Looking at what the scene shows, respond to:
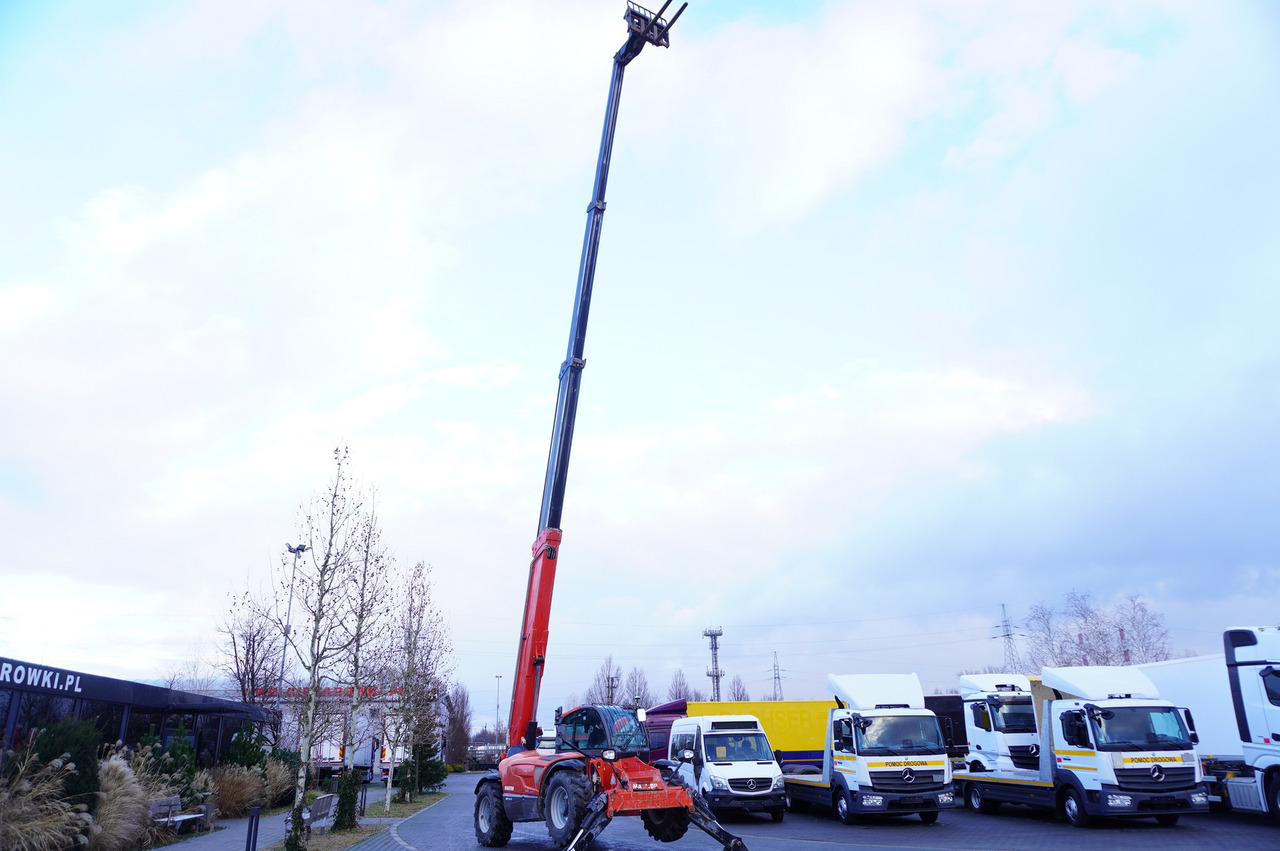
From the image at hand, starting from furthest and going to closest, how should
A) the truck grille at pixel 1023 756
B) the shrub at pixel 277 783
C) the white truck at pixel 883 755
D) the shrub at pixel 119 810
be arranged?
1. the shrub at pixel 277 783
2. the truck grille at pixel 1023 756
3. the white truck at pixel 883 755
4. the shrub at pixel 119 810

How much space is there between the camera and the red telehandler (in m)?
12.5

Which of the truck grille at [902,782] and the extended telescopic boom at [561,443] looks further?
the truck grille at [902,782]

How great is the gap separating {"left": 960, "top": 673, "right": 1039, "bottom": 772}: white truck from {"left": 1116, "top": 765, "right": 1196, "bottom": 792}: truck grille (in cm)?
305

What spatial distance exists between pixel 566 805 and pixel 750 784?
760 cm

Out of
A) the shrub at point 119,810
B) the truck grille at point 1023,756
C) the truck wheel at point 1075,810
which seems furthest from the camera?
the truck grille at point 1023,756

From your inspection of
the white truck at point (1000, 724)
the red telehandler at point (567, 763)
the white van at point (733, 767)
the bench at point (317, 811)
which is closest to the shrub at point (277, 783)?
the bench at point (317, 811)

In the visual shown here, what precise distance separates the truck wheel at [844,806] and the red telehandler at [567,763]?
5620 millimetres

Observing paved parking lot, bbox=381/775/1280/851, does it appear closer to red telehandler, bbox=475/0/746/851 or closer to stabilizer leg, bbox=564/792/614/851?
red telehandler, bbox=475/0/746/851

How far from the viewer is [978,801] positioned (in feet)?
65.5

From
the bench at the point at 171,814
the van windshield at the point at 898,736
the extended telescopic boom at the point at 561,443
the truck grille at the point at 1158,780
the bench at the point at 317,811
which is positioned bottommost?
the bench at the point at 171,814

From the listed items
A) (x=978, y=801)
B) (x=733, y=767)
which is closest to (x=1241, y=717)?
(x=978, y=801)

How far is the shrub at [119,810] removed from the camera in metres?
13.9

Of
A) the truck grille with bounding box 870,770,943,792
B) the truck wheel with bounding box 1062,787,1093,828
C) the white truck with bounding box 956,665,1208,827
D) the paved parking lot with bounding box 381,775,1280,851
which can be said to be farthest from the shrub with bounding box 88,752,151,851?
the truck wheel with bounding box 1062,787,1093,828

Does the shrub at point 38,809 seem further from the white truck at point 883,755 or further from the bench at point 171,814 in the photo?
the white truck at point 883,755
